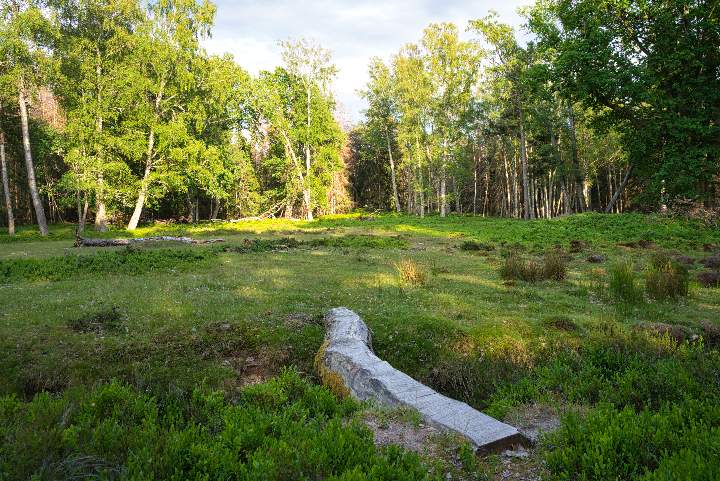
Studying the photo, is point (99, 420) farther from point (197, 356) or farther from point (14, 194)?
point (14, 194)

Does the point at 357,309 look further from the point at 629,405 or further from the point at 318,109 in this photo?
the point at 318,109

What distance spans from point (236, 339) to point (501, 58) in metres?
41.1

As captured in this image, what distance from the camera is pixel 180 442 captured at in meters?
4.27

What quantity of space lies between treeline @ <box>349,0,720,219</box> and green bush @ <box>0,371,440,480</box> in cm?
2160

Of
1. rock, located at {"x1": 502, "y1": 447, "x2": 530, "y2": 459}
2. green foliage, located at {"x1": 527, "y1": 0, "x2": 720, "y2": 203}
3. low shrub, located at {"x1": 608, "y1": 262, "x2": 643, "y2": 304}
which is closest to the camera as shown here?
rock, located at {"x1": 502, "y1": 447, "x2": 530, "y2": 459}

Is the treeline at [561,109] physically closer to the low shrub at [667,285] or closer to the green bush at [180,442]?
the low shrub at [667,285]

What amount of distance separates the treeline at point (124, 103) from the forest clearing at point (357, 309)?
0.23 meters

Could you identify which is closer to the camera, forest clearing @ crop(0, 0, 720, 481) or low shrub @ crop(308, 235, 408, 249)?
forest clearing @ crop(0, 0, 720, 481)

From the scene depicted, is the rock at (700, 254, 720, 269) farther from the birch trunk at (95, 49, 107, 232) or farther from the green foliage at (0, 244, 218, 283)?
the birch trunk at (95, 49, 107, 232)

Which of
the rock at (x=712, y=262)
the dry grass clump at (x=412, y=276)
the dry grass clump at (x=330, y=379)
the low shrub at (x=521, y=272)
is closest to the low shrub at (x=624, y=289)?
the low shrub at (x=521, y=272)

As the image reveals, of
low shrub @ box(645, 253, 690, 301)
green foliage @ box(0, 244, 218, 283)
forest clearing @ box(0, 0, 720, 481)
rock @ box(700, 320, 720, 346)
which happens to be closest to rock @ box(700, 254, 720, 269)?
forest clearing @ box(0, 0, 720, 481)

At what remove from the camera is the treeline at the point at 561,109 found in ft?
66.1

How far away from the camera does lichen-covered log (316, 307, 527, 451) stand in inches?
184

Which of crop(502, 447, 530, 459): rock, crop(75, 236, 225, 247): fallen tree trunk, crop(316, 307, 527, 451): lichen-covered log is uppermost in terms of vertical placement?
crop(75, 236, 225, 247): fallen tree trunk
